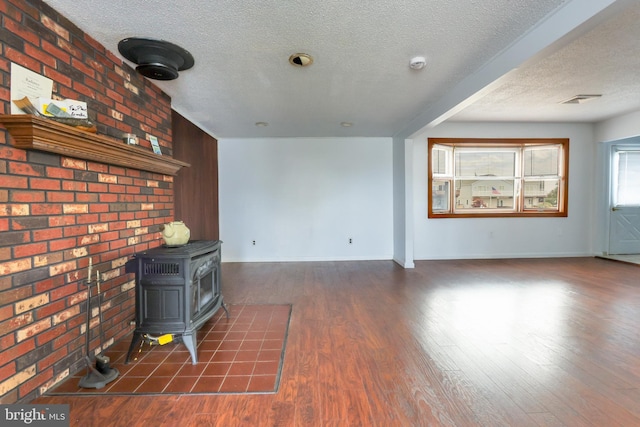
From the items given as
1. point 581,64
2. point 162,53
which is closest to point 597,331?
point 581,64

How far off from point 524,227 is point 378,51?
4.90m

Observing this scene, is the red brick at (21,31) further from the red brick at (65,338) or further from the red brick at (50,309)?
the red brick at (65,338)

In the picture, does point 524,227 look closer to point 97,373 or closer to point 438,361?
point 438,361

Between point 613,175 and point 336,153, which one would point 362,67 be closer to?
point 336,153

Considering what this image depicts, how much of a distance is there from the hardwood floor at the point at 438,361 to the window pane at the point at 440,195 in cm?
190

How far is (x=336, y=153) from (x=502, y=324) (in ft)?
12.4

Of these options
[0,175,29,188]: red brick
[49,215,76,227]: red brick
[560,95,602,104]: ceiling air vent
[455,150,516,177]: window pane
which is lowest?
[49,215,76,227]: red brick

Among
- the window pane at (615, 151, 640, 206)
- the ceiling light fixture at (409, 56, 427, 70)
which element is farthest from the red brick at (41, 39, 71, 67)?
the window pane at (615, 151, 640, 206)

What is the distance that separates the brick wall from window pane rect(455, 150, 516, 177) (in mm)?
5223

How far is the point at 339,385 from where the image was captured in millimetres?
1706

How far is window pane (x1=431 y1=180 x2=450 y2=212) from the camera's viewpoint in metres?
5.39

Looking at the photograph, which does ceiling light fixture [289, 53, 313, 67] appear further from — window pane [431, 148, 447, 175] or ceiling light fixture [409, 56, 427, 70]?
window pane [431, 148, 447, 175]

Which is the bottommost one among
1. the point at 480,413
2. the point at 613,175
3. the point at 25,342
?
the point at 480,413

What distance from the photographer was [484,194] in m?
5.45
